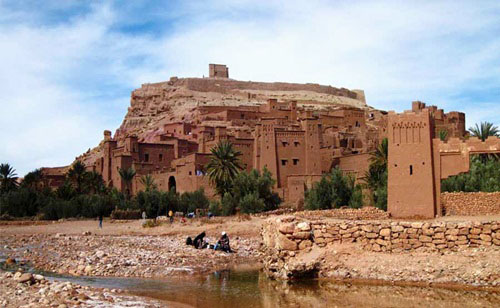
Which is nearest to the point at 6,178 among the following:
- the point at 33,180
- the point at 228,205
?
the point at 33,180

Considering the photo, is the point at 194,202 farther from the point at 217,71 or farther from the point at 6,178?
the point at 217,71

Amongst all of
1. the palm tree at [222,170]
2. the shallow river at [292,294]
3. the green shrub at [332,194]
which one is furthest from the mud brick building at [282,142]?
the shallow river at [292,294]

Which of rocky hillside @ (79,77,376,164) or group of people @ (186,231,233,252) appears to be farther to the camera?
rocky hillside @ (79,77,376,164)

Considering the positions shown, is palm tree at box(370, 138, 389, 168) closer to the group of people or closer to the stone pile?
the stone pile

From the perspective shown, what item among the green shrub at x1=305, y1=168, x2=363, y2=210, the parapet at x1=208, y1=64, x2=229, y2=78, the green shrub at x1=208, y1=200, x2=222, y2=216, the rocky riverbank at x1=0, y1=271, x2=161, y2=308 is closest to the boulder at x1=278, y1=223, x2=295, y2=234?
the rocky riverbank at x1=0, y1=271, x2=161, y2=308

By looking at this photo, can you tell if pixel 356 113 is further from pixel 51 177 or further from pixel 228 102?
pixel 51 177

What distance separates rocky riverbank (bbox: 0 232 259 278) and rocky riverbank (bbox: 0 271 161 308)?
371cm

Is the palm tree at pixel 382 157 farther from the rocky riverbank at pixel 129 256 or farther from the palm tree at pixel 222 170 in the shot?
the rocky riverbank at pixel 129 256

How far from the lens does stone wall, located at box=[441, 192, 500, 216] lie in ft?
78.1

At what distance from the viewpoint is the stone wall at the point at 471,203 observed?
938 inches

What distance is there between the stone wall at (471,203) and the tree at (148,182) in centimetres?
3165

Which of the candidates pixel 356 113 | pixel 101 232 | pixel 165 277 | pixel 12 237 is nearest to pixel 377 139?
pixel 356 113

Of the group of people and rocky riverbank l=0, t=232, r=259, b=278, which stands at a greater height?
the group of people

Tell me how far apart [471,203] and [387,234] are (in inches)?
416
